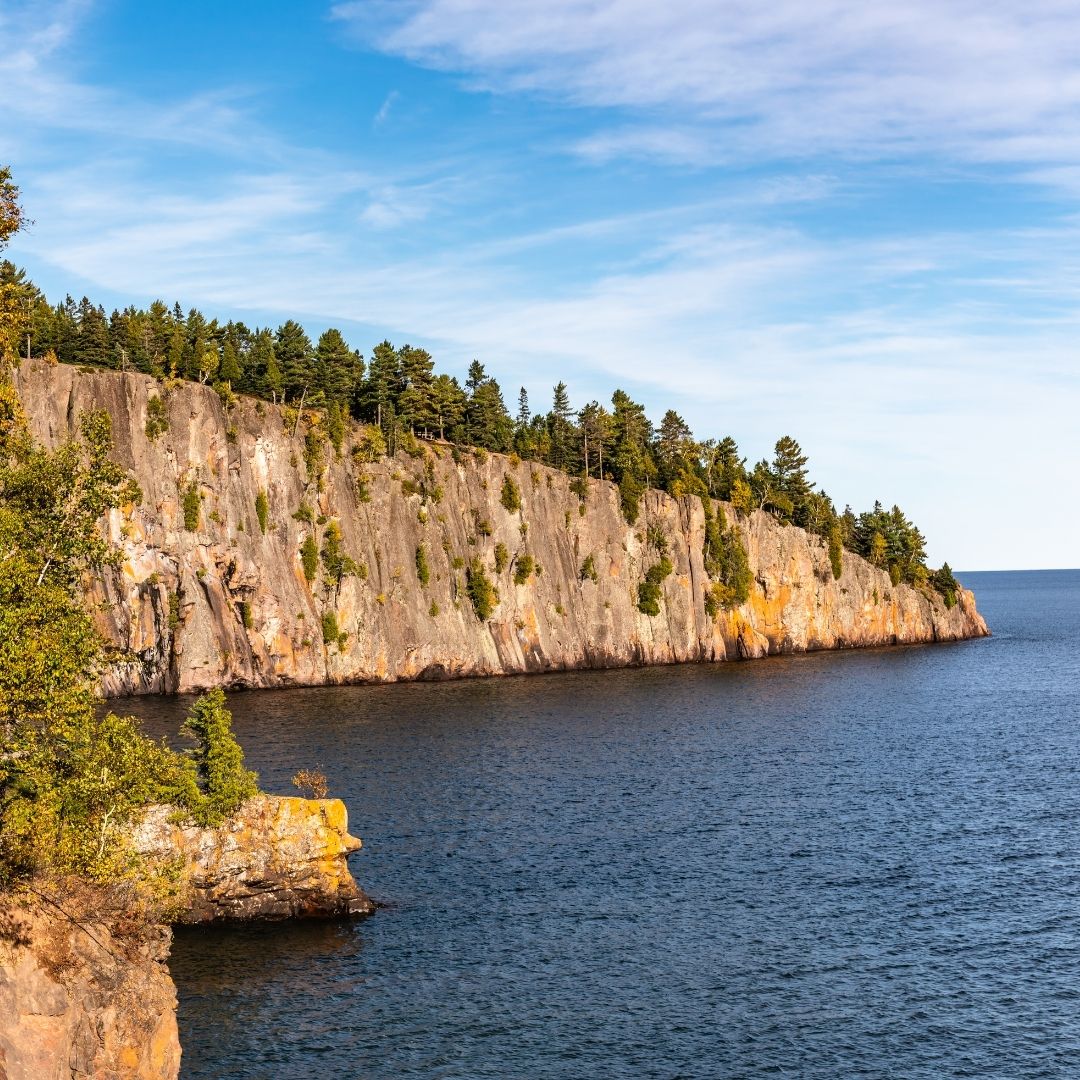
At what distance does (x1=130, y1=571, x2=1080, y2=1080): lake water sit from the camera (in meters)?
38.8

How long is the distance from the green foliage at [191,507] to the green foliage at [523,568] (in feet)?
141

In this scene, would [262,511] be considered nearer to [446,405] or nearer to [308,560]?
[308,560]

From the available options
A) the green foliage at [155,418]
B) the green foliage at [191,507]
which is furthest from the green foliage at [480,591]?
the green foliage at [155,418]

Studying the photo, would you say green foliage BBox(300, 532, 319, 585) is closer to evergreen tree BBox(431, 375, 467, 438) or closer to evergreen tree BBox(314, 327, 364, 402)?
evergreen tree BBox(314, 327, 364, 402)

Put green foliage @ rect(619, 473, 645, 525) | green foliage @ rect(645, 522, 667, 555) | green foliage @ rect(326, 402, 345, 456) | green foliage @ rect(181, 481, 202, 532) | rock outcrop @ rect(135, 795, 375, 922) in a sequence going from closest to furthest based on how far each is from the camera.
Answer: rock outcrop @ rect(135, 795, 375, 922), green foliage @ rect(181, 481, 202, 532), green foliage @ rect(326, 402, 345, 456), green foliage @ rect(619, 473, 645, 525), green foliage @ rect(645, 522, 667, 555)

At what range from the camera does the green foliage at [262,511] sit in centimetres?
12344

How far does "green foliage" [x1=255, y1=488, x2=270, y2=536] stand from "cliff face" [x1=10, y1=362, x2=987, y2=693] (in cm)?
53

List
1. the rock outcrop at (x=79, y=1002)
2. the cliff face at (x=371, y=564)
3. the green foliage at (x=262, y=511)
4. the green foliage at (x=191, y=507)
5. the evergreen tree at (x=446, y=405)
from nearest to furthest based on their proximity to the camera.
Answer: the rock outcrop at (x=79, y=1002) → the cliff face at (x=371, y=564) → the green foliage at (x=191, y=507) → the green foliage at (x=262, y=511) → the evergreen tree at (x=446, y=405)

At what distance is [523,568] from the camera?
472 feet

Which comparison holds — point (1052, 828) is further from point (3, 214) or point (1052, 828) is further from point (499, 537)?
point (499, 537)

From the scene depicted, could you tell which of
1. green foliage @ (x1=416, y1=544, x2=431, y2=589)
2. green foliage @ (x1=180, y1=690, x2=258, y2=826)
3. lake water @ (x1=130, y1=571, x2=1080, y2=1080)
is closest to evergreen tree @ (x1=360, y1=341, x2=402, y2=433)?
green foliage @ (x1=416, y1=544, x2=431, y2=589)

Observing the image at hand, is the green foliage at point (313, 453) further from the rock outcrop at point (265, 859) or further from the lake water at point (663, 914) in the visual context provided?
the rock outcrop at point (265, 859)

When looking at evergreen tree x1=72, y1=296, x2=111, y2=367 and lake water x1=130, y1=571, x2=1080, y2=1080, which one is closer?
lake water x1=130, y1=571, x2=1080, y2=1080

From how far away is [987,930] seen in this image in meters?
49.7
